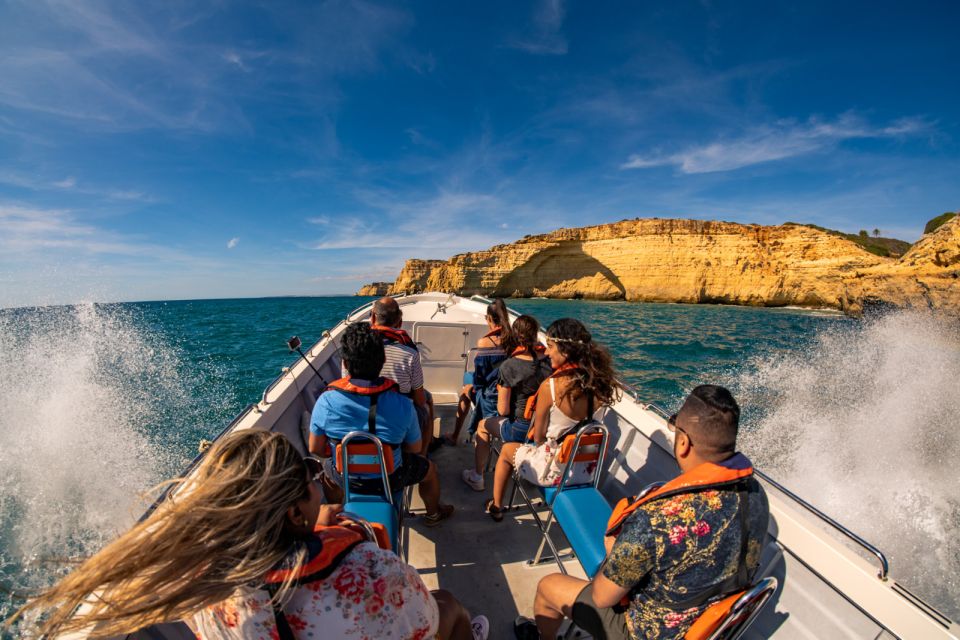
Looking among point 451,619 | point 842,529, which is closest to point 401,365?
point 451,619

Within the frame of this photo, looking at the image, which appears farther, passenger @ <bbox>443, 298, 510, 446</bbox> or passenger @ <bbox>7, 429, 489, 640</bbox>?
passenger @ <bbox>443, 298, 510, 446</bbox>

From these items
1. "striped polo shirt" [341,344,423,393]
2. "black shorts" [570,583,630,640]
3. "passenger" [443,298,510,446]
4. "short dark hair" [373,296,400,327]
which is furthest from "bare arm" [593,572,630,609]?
"short dark hair" [373,296,400,327]

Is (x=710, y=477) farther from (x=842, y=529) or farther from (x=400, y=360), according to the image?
(x=400, y=360)

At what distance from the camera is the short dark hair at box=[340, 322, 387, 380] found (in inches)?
81.4

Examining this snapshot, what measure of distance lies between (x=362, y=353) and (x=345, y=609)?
4.12 feet

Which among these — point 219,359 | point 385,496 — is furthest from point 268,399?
point 219,359

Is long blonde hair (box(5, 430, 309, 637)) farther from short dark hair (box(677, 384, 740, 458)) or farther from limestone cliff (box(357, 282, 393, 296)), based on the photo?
limestone cliff (box(357, 282, 393, 296))

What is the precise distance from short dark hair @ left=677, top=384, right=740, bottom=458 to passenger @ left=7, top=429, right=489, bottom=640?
1.09m

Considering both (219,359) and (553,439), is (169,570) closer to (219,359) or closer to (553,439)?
(553,439)

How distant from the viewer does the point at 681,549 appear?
1.23 meters

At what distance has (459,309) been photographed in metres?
6.70

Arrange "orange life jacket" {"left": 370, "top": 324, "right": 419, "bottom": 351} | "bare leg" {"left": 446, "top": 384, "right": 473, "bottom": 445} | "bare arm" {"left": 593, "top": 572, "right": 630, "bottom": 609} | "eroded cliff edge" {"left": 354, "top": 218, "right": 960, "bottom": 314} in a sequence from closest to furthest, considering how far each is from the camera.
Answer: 1. "bare arm" {"left": 593, "top": 572, "right": 630, "bottom": 609}
2. "orange life jacket" {"left": 370, "top": 324, "right": 419, "bottom": 351}
3. "bare leg" {"left": 446, "top": 384, "right": 473, "bottom": 445}
4. "eroded cliff edge" {"left": 354, "top": 218, "right": 960, "bottom": 314}

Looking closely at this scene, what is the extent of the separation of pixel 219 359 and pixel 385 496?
12.0 meters

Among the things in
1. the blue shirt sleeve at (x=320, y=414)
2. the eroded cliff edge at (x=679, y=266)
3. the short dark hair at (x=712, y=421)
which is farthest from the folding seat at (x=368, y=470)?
the eroded cliff edge at (x=679, y=266)
